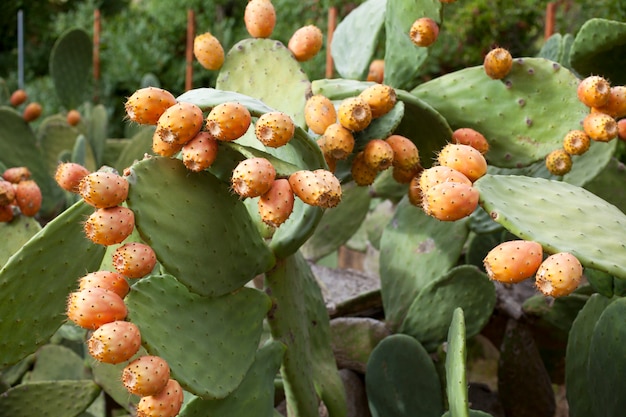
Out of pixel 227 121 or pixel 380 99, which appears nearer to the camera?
pixel 227 121

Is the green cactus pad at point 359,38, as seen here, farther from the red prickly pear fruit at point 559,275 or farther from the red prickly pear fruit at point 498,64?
the red prickly pear fruit at point 559,275

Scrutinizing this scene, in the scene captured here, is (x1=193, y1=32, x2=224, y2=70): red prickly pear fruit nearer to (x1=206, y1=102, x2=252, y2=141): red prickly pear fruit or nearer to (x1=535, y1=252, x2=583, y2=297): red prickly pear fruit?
(x1=206, y1=102, x2=252, y2=141): red prickly pear fruit

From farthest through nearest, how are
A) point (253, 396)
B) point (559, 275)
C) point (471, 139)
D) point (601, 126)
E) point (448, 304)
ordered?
point (448, 304) < point (471, 139) < point (601, 126) < point (253, 396) < point (559, 275)

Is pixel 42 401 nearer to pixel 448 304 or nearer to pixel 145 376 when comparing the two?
pixel 145 376

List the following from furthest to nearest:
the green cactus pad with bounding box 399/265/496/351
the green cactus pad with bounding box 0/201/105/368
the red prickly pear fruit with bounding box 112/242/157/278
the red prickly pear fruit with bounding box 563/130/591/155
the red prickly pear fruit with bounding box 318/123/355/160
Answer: the green cactus pad with bounding box 399/265/496/351
the red prickly pear fruit with bounding box 563/130/591/155
the red prickly pear fruit with bounding box 318/123/355/160
the green cactus pad with bounding box 0/201/105/368
the red prickly pear fruit with bounding box 112/242/157/278

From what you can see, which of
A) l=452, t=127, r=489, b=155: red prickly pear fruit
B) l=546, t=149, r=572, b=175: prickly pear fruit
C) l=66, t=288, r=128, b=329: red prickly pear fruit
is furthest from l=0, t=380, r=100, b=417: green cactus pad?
l=546, t=149, r=572, b=175: prickly pear fruit

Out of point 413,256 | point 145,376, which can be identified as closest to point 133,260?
point 145,376

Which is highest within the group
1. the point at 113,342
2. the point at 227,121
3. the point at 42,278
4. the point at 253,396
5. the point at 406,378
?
the point at 227,121
